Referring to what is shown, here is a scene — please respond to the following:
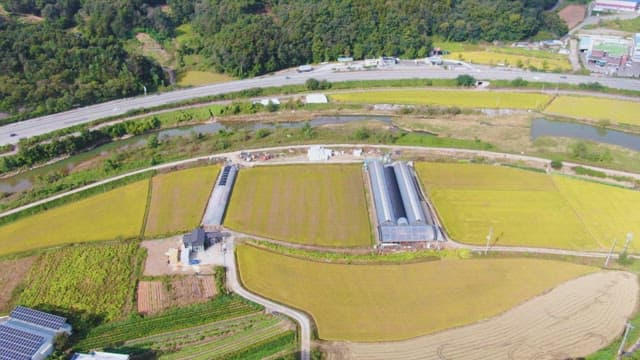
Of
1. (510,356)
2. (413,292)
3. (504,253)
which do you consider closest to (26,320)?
(413,292)

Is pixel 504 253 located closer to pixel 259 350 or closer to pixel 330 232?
pixel 330 232

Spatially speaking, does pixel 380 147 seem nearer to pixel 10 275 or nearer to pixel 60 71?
pixel 10 275

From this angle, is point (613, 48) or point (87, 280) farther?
point (613, 48)

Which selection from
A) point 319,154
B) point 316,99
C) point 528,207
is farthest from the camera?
point 316,99

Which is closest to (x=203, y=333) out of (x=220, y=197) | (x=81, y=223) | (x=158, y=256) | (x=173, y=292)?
(x=173, y=292)

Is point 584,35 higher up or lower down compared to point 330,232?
higher up

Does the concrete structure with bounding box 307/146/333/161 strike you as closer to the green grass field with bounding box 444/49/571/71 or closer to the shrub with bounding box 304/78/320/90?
the shrub with bounding box 304/78/320/90

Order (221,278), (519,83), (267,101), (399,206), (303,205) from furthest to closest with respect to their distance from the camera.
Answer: (519,83) → (267,101) → (303,205) → (399,206) → (221,278)

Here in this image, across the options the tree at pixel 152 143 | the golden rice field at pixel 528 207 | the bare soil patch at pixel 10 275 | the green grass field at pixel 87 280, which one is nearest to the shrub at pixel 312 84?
the tree at pixel 152 143
